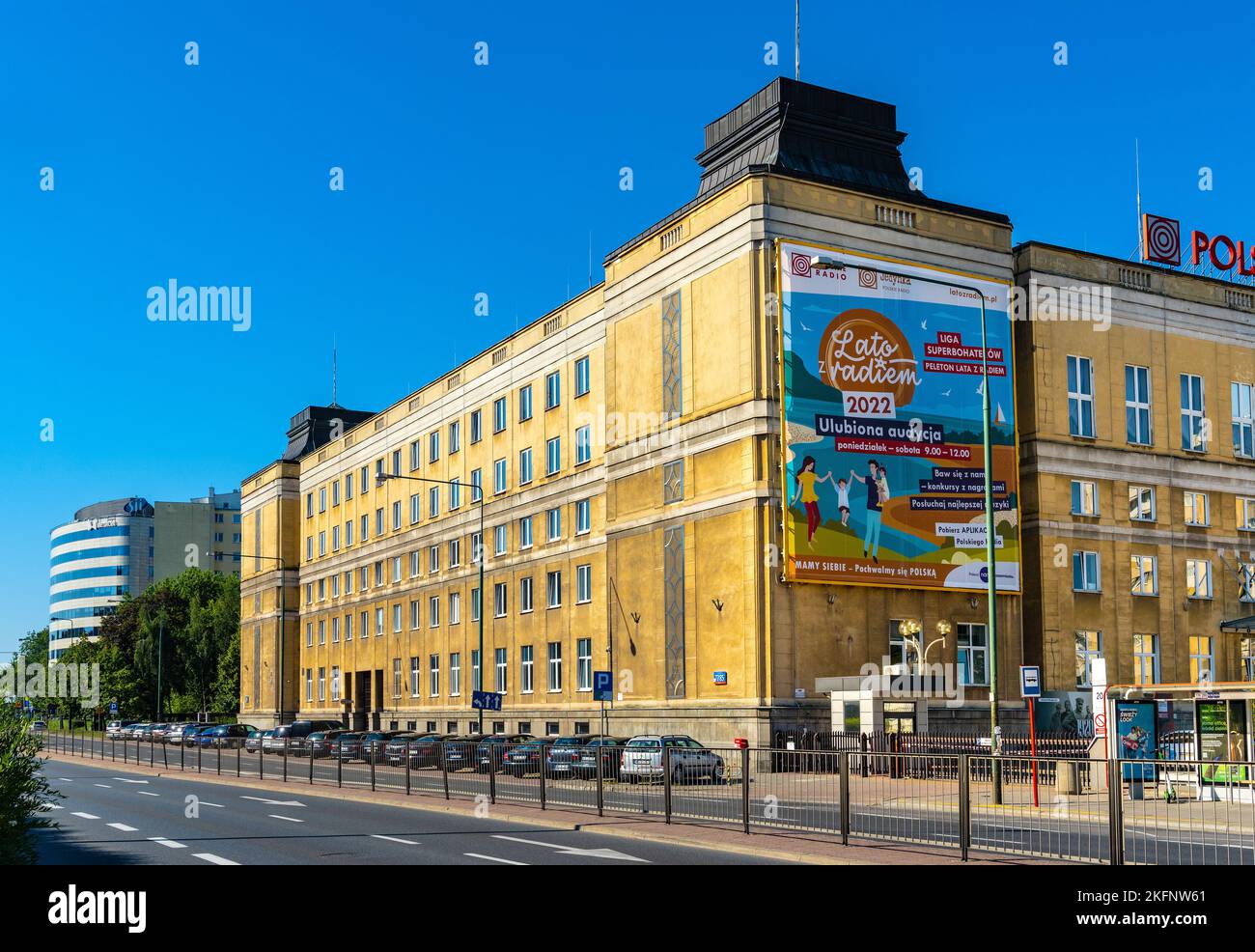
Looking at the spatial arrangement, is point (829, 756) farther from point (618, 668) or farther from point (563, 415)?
point (563, 415)

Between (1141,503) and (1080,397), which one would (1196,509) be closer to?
(1141,503)

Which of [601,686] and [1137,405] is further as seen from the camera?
[1137,405]

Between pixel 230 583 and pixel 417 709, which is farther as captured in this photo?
pixel 230 583

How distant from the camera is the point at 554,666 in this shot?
61.9m

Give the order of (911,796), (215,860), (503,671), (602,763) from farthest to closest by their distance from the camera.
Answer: (503,671), (602,763), (911,796), (215,860)

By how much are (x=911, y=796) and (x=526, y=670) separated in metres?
47.0

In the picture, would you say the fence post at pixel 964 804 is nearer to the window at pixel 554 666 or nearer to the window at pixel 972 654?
the window at pixel 972 654

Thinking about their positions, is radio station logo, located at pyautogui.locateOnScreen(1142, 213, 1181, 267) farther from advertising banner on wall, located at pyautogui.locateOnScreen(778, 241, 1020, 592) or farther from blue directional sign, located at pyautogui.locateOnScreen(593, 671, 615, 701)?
blue directional sign, located at pyautogui.locateOnScreen(593, 671, 615, 701)

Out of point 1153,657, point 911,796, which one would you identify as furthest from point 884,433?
point 911,796

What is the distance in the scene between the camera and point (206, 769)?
163ft

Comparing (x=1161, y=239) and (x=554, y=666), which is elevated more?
(x=1161, y=239)

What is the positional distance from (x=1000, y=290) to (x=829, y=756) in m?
36.8

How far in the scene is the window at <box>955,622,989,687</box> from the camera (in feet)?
162
